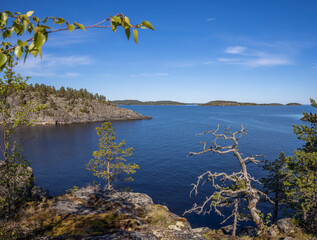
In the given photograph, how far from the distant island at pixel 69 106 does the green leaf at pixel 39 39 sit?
14841cm

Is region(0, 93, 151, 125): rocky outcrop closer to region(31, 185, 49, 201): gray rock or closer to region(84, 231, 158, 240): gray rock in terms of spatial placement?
region(31, 185, 49, 201): gray rock

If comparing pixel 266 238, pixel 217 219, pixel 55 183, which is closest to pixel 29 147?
pixel 55 183

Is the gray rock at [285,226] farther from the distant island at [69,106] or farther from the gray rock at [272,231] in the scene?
the distant island at [69,106]

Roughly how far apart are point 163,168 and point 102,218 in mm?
42852

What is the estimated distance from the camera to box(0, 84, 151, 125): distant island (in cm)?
13912

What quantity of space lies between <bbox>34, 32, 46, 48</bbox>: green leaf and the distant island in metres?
148

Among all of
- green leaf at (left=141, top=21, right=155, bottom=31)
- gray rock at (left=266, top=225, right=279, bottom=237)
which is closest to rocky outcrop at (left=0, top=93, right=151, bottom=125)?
gray rock at (left=266, top=225, right=279, bottom=237)

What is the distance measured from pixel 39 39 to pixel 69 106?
567ft

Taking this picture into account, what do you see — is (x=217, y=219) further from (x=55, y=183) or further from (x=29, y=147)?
(x=29, y=147)

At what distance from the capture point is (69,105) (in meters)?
159

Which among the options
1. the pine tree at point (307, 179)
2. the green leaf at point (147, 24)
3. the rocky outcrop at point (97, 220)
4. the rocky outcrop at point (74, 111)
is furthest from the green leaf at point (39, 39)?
the rocky outcrop at point (74, 111)

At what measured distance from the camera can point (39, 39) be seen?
69.6 inches

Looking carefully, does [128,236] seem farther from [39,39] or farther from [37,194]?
[37,194]

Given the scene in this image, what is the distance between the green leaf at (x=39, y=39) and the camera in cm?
175
